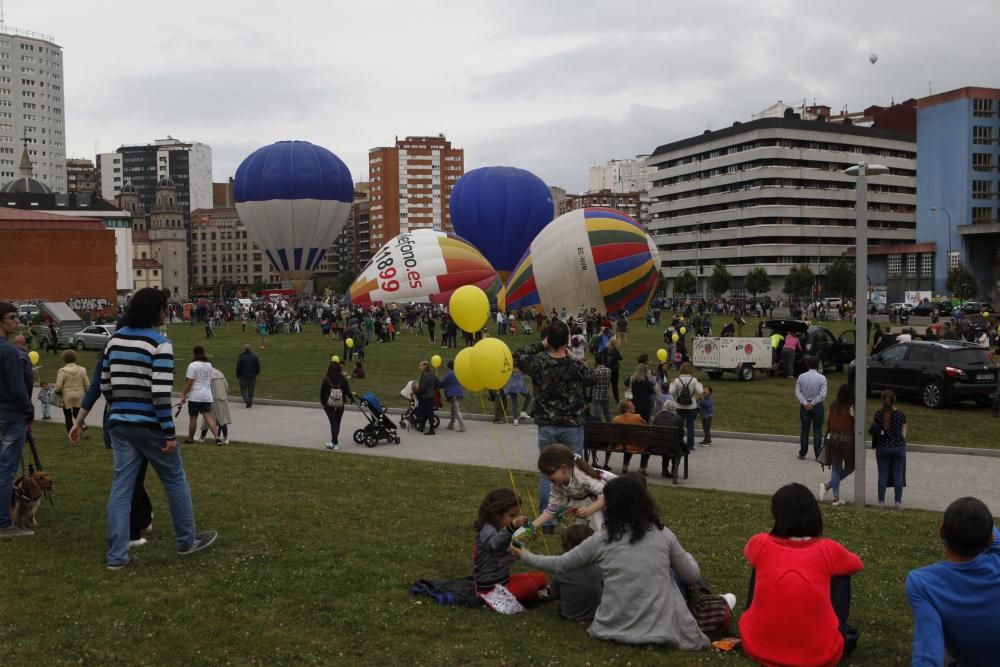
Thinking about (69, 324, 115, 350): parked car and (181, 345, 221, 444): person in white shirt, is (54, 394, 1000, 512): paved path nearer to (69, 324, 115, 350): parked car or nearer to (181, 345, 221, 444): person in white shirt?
(181, 345, 221, 444): person in white shirt

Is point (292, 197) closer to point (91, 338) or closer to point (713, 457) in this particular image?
point (91, 338)

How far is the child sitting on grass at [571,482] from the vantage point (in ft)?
22.0

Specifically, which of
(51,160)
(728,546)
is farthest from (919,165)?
(51,160)

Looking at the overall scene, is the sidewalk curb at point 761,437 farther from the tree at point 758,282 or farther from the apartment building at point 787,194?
the apartment building at point 787,194

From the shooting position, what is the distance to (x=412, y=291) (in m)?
48.5

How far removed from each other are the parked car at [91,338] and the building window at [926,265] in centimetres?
7792

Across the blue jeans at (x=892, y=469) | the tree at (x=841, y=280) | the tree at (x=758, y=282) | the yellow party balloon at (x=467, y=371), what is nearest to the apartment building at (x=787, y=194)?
the tree at (x=758, y=282)

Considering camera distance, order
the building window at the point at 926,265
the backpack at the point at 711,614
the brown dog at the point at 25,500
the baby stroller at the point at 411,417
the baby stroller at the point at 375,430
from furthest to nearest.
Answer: the building window at the point at 926,265, the baby stroller at the point at 411,417, the baby stroller at the point at 375,430, the brown dog at the point at 25,500, the backpack at the point at 711,614

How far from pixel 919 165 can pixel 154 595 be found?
98172mm

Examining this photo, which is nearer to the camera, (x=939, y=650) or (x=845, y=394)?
(x=939, y=650)

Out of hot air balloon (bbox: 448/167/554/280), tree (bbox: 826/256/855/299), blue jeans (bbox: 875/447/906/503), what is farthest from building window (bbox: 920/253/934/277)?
blue jeans (bbox: 875/447/906/503)

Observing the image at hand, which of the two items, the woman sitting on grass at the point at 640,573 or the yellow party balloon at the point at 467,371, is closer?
the woman sitting on grass at the point at 640,573

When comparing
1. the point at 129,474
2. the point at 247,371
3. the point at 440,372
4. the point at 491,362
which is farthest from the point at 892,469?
the point at 440,372

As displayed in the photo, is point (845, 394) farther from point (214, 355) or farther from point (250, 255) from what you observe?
point (250, 255)
